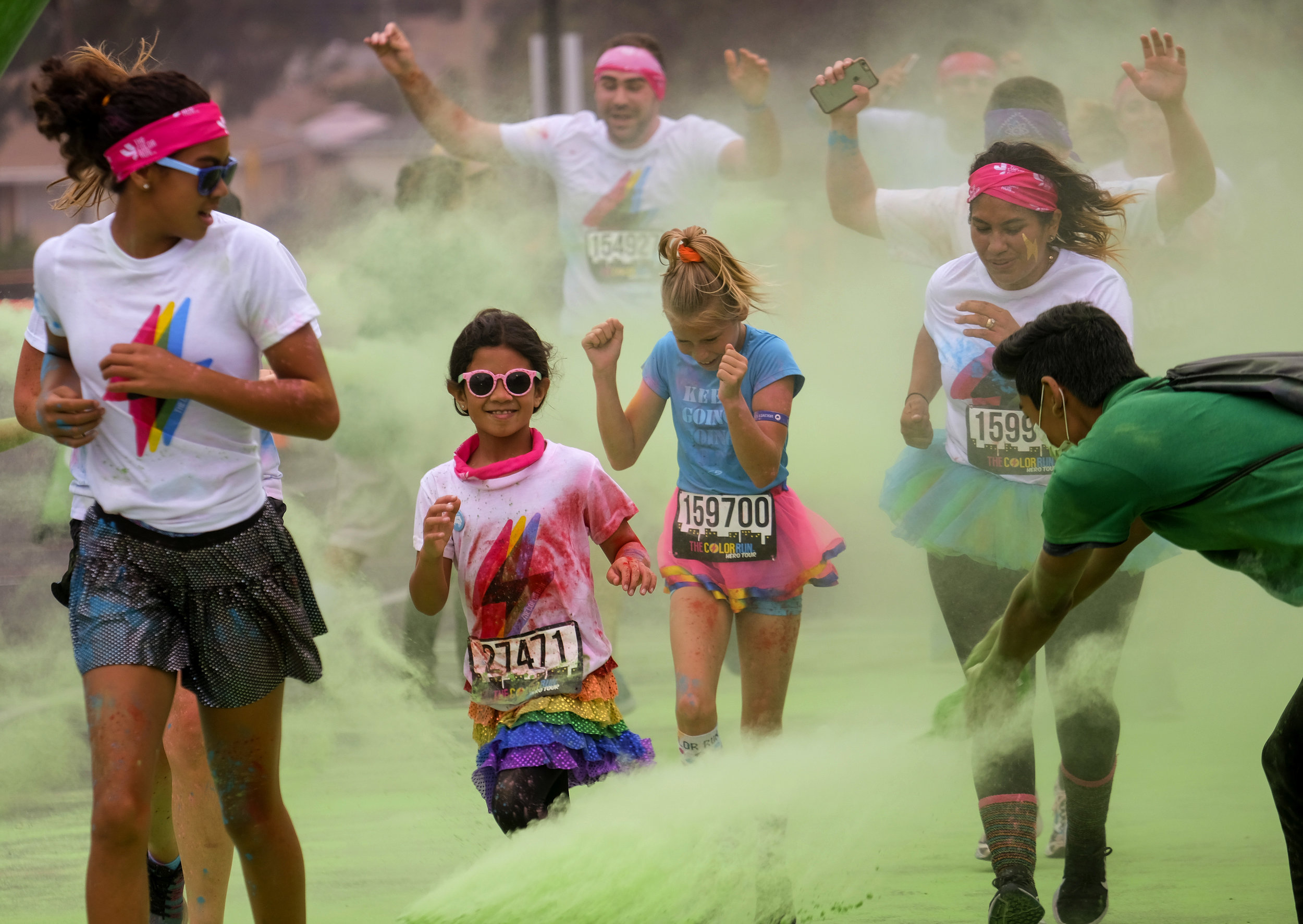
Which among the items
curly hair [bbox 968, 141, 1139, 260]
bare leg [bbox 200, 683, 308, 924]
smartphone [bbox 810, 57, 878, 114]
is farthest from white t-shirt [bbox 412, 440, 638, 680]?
smartphone [bbox 810, 57, 878, 114]

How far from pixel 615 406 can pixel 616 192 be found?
114 inches

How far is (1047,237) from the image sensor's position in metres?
4.09

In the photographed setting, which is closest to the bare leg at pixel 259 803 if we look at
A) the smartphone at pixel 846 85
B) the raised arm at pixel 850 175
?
the smartphone at pixel 846 85

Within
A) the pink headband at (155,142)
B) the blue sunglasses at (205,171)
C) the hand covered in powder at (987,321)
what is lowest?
the hand covered in powder at (987,321)

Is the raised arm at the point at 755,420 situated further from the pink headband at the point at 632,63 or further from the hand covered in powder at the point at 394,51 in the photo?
the pink headband at the point at 632,63

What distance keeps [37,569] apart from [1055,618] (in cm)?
435

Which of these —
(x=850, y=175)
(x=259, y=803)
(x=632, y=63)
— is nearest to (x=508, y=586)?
(x=259, y=803)

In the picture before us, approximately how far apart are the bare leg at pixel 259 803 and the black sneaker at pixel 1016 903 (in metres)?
1.63

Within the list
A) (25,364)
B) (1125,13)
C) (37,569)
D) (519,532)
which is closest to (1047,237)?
(519,532)

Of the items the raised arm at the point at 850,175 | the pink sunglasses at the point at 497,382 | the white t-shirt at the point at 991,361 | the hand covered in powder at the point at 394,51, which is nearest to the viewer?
the pink sunglasses at the point at 497,382

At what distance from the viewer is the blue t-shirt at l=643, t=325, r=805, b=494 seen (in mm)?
3785

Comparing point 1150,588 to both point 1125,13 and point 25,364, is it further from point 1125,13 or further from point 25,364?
point 25,364

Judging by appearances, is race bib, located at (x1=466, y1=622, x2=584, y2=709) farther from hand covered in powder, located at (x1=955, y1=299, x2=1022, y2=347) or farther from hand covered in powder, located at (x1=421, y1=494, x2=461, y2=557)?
hand covered in powder, located at (x1=955, y1=299, x2=1022, y2=347)

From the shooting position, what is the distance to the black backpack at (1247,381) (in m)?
2.59
